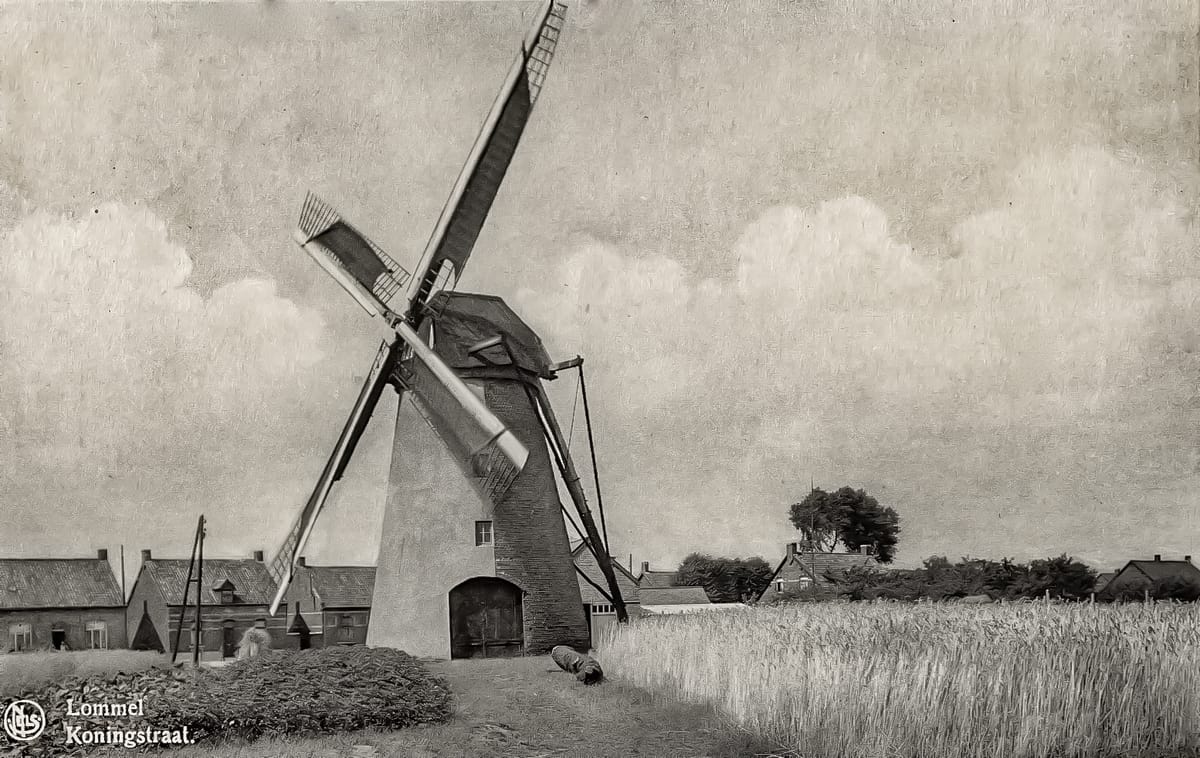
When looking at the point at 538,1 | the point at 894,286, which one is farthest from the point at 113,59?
the point at 894,286

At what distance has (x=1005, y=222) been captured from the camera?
18609 mm

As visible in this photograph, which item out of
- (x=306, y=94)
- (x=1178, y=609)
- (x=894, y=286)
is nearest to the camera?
(x=1178, y=609)

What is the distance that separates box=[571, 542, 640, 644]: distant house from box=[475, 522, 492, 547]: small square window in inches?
649

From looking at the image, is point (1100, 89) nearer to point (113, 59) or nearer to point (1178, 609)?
point (1178, 609)

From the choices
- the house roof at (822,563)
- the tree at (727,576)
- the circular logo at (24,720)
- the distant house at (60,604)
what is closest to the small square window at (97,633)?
the distant house at (60,604)

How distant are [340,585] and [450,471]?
25.7 metres

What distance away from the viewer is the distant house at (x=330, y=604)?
41562 millimetres

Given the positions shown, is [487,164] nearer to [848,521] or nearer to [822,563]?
[822,563]

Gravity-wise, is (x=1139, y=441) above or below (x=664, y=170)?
below

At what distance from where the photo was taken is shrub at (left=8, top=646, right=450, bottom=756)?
10652 mm

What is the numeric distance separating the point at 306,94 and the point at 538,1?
3829 mm

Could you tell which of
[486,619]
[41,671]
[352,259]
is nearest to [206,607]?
[486,619]

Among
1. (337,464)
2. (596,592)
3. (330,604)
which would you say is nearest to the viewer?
(337,464)

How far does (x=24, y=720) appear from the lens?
34.0 ft
